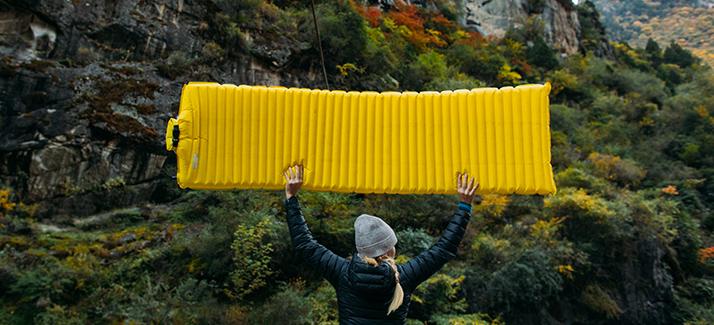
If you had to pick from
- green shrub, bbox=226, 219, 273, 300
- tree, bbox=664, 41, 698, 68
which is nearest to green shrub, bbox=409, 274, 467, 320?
green shrub, bbox=226, 219, 273, 300

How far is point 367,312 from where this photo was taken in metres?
1.75

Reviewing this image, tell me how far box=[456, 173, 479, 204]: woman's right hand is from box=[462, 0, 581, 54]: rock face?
102 feet

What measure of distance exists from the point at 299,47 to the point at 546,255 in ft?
30.5

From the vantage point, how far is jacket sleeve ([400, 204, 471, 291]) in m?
1.88

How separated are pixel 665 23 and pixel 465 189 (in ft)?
289

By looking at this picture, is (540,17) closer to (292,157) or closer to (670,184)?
(670,184)

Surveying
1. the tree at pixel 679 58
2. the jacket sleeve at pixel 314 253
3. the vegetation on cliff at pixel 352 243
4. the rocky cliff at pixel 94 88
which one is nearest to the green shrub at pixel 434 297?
the vegetation on cliff at pixel 352 243

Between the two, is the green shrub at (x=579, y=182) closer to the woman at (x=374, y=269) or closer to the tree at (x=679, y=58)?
the woman at (x=374, y=269)

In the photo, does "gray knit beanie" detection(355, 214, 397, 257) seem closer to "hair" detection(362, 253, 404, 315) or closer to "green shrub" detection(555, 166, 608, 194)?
"hair" detection(362, 253, 404, 315)

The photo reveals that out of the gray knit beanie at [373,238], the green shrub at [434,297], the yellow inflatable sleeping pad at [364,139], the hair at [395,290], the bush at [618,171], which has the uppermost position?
the bush at [618,171]

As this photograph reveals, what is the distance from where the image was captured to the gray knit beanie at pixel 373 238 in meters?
1.74

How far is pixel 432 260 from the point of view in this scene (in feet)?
6.28

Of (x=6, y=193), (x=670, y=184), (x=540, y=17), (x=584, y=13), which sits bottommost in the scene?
(x=6, y=193)

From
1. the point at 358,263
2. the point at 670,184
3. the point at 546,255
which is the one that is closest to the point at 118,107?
the point at 358,263
